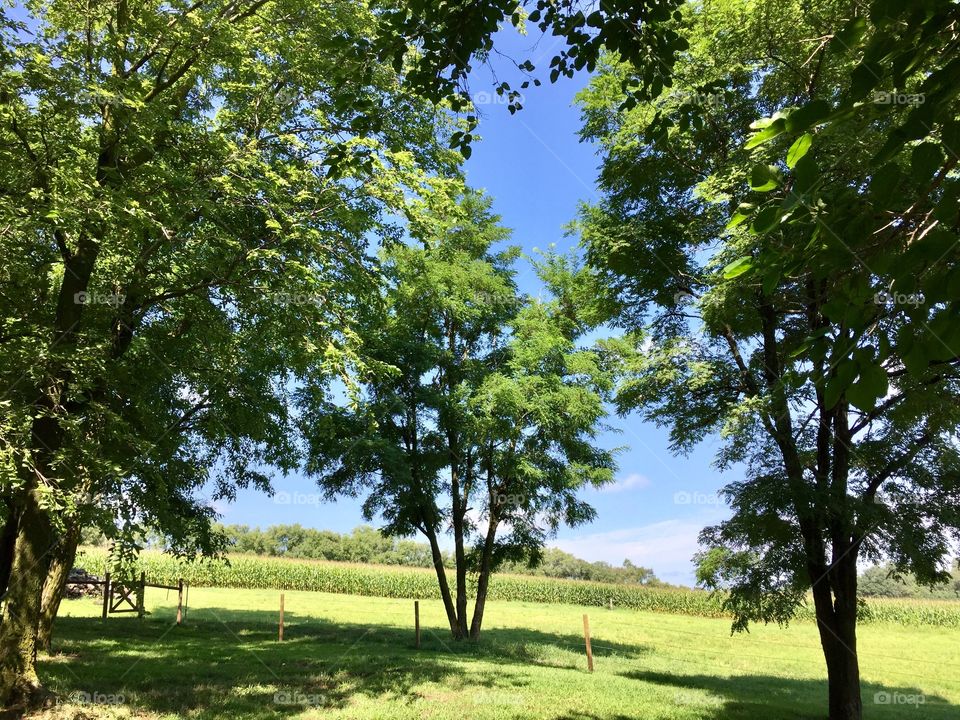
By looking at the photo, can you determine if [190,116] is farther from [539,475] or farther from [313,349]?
[539,475]

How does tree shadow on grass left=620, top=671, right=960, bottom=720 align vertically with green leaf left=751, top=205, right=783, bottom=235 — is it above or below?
below

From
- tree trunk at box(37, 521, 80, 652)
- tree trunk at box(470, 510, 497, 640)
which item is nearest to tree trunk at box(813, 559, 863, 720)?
tree trunk at box(470, 510, 497, 640)

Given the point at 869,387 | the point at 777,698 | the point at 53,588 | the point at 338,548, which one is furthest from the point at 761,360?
the point at 338,548

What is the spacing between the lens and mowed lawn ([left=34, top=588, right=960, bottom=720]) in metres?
8.88

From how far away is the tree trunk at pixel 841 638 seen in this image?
9.29m

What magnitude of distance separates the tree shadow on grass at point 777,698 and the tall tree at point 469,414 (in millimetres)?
5903

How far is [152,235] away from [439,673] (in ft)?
31.7

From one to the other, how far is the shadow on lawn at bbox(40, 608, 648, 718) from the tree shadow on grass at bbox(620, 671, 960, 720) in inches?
118

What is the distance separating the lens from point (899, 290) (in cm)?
184

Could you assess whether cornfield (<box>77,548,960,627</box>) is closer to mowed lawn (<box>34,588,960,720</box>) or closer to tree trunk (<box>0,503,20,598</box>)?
mowed lawn (<box>34,588,960,720</box>)

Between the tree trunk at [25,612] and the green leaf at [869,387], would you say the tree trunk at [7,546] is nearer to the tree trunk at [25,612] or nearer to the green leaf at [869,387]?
the tree trunk at [25,612]

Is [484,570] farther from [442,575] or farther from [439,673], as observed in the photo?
[439,673]

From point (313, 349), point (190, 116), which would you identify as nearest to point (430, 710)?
point (313, 349)

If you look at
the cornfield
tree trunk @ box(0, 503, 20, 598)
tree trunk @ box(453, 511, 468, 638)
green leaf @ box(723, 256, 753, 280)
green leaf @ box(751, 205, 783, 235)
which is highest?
green leaf @ box(751, 205, 783, 235)
